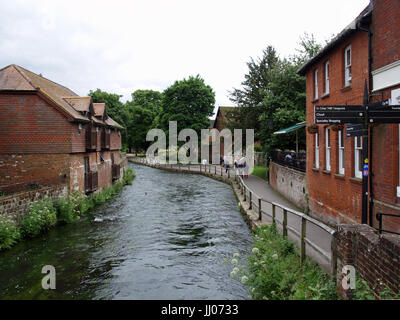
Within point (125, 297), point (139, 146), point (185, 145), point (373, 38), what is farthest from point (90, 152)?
point (139, 146)

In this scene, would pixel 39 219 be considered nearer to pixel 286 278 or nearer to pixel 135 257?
pixel 135 257

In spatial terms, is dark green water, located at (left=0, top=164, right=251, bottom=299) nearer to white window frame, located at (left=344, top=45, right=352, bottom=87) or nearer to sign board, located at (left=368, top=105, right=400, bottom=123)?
sign board, located at (left=368, top=105, right=400, bottom=123)

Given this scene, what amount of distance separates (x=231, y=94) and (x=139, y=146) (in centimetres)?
4752

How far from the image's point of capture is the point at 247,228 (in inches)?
527

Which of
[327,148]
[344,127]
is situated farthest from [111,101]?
[344,127]

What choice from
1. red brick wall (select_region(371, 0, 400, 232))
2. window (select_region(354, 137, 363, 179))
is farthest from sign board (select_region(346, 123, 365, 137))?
window (select_region(354, 137, 363, 179))

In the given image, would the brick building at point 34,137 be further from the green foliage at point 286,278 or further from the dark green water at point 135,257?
the green foliage at point 286,278

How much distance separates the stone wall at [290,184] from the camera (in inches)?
622

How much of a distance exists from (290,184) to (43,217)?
40.7 feet

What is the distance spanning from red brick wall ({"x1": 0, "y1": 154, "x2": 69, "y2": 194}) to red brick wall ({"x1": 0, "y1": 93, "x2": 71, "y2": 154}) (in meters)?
0.33

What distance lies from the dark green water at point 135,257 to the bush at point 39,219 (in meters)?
0.42

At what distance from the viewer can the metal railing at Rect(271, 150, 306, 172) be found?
17178 mm

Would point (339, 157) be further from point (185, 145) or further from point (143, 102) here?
point (143, 102)

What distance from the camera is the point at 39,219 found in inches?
514
